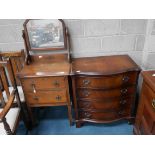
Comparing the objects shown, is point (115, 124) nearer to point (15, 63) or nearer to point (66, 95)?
point (66, 95)

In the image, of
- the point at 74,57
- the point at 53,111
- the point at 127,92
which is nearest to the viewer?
the point at 127,92

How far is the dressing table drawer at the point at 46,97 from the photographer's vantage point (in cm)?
168

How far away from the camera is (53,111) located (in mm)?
2236

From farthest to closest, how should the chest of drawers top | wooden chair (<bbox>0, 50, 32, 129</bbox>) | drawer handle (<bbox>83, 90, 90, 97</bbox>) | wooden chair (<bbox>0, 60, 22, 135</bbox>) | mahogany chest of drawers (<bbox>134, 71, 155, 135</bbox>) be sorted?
wooden chair (<bbox>0, 50, 32, 129</bbox>) → drawer handle (<bbox>83, 90, 90, 97</bbox>) → the chest of drawers top → wooden chair (<bbox>0, 60, 22, 135</bbox>) → mahogany chest of drawers (<bbox>134, 71, 155, 135</bbox>)

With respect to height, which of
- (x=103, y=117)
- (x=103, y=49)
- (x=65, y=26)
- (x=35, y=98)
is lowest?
(x=103, y=117)

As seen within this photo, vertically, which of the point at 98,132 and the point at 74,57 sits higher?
the point at 74,57

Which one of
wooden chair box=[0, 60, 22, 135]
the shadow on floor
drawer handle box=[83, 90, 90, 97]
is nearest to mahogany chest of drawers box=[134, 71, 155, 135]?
the shadow on floor

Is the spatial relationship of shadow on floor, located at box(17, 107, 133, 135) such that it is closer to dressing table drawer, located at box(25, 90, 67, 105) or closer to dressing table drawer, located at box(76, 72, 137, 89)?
dressing table drawer, located at box(25, 90, 67, 105)

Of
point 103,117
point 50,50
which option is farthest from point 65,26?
point 103,117

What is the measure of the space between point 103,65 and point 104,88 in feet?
0.82

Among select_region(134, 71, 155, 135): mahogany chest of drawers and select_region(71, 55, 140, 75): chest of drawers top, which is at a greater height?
select_region(71, 55, 140, 75): chest of drawers top

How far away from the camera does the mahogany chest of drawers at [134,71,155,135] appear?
1.24 meters

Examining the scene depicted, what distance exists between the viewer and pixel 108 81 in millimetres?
1544

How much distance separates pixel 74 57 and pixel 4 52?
83 cm
